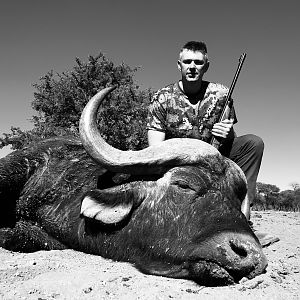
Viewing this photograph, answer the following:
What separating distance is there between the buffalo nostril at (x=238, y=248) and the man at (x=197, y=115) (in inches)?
102

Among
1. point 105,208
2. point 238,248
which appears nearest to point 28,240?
point 105,208

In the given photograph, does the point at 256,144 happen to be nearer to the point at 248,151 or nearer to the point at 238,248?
the point at 248,151

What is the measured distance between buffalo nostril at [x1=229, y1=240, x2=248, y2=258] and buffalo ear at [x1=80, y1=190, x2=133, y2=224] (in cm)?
109

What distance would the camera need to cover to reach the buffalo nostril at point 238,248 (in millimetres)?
3066

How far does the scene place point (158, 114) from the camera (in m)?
5.73

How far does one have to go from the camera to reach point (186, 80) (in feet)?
18.4

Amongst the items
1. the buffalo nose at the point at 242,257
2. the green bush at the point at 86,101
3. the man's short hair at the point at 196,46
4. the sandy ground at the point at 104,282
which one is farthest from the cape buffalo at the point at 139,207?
the green bush at the point at 86,101

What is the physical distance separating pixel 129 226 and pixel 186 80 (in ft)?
8.37

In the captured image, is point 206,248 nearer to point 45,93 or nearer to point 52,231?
point 52,231

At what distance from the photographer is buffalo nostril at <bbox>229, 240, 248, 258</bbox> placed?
307 centimetres

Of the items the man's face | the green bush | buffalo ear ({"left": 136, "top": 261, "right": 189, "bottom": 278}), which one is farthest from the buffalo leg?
the green bush

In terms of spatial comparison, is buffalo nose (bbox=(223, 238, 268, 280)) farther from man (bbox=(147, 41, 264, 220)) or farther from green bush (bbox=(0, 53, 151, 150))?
green bush (bbox=(0, 53, 151, 150))

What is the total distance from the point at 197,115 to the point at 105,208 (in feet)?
7.78

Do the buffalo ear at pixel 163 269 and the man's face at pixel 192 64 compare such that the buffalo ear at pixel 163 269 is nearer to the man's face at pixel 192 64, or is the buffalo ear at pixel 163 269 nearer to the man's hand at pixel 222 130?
the man's hand at pixel 222 130
